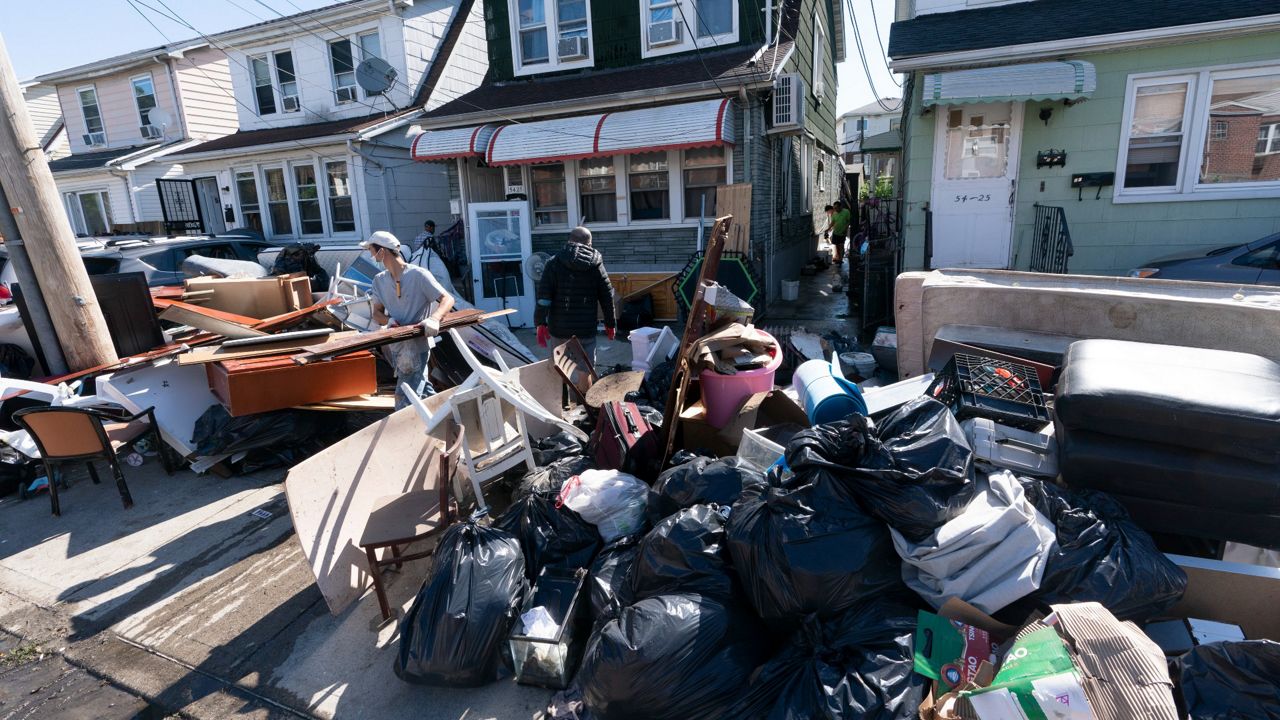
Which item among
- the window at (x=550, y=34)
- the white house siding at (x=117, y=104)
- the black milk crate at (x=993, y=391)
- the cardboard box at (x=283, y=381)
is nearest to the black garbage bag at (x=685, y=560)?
the black milk crate at (x=993, y=391)

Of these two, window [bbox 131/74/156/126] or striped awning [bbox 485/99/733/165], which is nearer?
striped awning [bbox 485/99/733/165]

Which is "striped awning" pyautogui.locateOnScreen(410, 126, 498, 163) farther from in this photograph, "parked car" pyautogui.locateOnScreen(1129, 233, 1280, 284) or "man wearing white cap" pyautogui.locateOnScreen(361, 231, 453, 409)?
"parked car" pyautogui.locateOnScreen(1129, 233, 1280, 284)

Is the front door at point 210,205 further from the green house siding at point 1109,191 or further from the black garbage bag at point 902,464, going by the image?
the black garbage bag at point 902,464

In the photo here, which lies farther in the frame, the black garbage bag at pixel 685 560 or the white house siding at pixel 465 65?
the white house siding at pixel 465 65

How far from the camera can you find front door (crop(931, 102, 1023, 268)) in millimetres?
6910

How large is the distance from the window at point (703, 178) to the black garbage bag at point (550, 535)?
22.3 ft

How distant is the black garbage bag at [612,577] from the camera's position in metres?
2.48

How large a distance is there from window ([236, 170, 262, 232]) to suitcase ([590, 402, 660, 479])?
13.5 metres

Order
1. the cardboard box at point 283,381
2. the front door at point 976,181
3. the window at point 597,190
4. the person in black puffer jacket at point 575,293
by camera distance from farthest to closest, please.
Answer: the window at point 597,190 < the front door at point 976,181 < the person in black puffer jacket at point 575,293 < the cardboard box at point 283,381

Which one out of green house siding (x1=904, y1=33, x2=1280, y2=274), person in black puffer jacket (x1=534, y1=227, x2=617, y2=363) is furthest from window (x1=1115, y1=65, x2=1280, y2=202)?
person in black puffer jacket (x1=534, y1=227, x2=617, y2=363)

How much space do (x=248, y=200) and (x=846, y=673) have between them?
16.1 metres

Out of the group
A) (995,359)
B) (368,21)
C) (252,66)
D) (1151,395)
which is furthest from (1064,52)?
(252,66)

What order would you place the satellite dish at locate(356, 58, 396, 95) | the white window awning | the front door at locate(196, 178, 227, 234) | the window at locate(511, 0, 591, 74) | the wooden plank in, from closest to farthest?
the white window awning, the wooden plank, the window at locate(511, 0, 591, 74), the satellite dish at locate(356, 58, 396, 95), the front door at locate(196, 178, 227, 234)

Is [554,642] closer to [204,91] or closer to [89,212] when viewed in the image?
[204,91]
